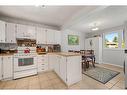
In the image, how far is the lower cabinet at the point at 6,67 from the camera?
2.58 metres

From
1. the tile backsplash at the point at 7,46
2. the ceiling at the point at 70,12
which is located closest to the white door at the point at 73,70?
the ceiling at the point at 70,12

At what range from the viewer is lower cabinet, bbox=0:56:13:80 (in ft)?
→ 8.46

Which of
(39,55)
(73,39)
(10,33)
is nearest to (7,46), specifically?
(10,33)

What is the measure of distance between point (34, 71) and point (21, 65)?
58cm

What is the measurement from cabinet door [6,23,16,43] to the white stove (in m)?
0.54

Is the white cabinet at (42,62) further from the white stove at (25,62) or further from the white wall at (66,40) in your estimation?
the white wall at (66,40)

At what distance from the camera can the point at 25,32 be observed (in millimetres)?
3385

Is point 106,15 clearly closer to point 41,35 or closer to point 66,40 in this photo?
point 66,40

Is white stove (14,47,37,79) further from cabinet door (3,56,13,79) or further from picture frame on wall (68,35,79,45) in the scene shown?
picture frame on wall (68,35,79,45)

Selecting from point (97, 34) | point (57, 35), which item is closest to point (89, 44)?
point (97, 34)

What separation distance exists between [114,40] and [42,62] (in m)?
4.36

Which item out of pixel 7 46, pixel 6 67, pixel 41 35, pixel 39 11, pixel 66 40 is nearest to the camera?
pixel 6 67

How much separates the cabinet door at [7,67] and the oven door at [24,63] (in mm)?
150

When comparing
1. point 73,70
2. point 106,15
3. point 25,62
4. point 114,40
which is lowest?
point 73,70
